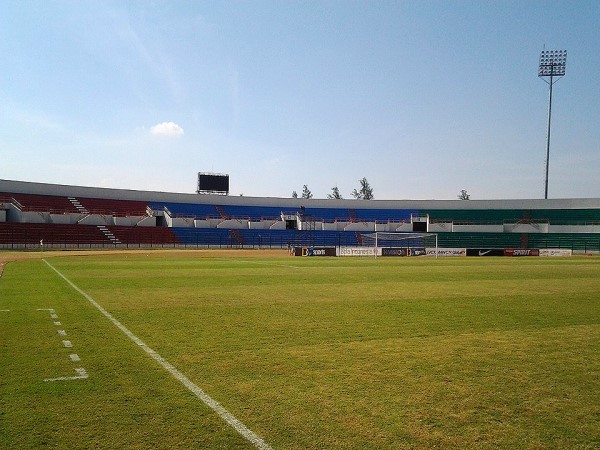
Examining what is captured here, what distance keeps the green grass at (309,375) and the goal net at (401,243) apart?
127 feet

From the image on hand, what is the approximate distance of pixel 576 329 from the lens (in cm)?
1034

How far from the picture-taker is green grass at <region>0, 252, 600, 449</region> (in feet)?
15.3

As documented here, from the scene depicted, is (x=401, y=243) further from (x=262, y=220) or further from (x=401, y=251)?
(x=262, y=220)

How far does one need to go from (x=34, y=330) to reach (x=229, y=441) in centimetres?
694

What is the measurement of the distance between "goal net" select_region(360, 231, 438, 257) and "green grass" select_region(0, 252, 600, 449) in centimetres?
3871

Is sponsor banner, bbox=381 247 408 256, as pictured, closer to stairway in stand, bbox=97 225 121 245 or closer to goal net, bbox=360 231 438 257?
goal net, bbox=360 231 438 257

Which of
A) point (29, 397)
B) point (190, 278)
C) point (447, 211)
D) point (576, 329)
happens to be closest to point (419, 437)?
point (29, 397)

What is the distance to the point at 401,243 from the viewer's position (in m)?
62.0

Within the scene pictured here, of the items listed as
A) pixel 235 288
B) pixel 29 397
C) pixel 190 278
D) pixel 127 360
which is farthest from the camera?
pixel 190 278

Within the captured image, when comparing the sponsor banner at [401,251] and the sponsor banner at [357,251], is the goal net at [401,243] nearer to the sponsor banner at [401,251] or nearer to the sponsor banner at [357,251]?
the sponsor banner at [401,251]

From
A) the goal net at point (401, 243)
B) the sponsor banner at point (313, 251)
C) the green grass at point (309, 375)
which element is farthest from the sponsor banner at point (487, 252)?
the green grass at point (309, 375)

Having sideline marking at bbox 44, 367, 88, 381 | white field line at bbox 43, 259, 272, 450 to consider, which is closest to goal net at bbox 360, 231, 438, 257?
white field line at bbox 43, 259, 272, 450

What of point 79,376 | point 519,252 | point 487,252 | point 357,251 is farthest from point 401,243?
point 79,376

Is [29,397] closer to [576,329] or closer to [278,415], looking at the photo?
[278,415]
